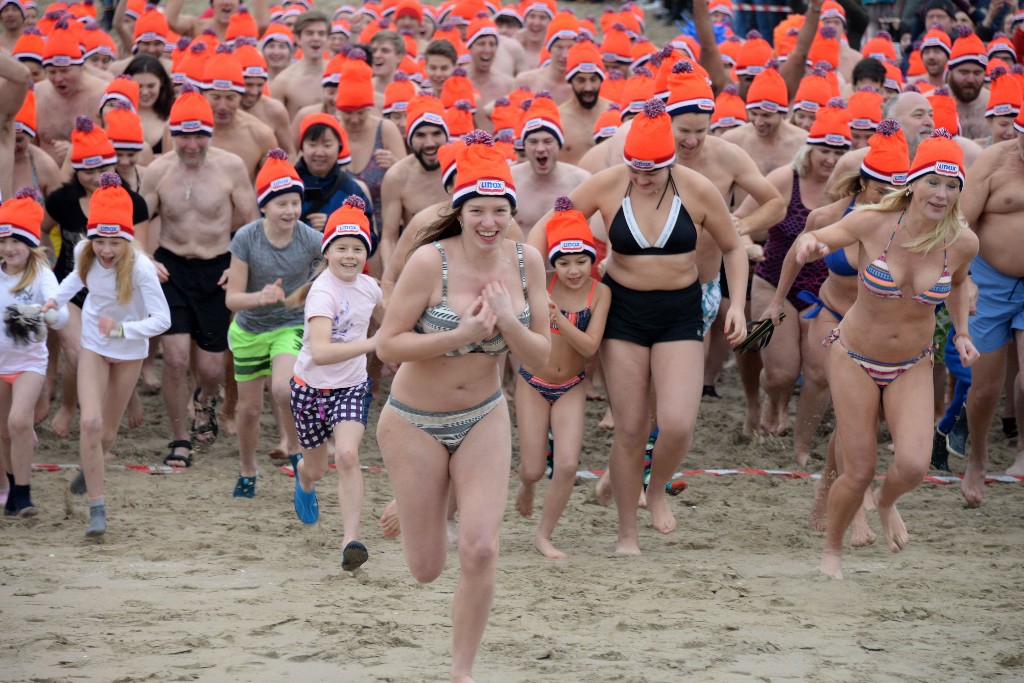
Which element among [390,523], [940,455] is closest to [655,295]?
[390,523]

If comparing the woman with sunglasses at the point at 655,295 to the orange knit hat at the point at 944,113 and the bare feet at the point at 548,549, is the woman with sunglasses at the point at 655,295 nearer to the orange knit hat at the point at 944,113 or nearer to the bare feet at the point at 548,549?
the bare feet at the point at 548,549

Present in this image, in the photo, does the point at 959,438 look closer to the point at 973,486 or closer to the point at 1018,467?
the point at 1018,467

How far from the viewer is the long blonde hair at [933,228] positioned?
21.8 ft

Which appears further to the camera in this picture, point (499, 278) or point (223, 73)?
point (223, 73)

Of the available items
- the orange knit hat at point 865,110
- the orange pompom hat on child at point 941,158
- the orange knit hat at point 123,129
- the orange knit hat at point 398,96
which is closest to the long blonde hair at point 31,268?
the orange knit hat at point 123,129

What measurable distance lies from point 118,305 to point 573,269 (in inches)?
105

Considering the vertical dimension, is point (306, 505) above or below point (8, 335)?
below

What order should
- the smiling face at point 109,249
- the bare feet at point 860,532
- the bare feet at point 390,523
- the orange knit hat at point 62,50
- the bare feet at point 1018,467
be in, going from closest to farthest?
the bare feet at point 390,523
the bare feet at point 860,532
the smiling face at point 109,249
the bare feet at point 1018,467
the orange knit hat at point 62,50

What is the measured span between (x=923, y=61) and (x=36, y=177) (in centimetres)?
839

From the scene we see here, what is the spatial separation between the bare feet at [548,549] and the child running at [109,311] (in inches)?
92.8

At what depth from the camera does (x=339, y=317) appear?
7.37 m

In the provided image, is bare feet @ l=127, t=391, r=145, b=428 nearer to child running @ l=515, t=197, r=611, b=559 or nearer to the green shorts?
the green shorts

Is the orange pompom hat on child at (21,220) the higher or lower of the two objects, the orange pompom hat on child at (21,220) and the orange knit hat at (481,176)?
the lower

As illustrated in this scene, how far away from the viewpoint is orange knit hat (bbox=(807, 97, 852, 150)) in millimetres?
9484
